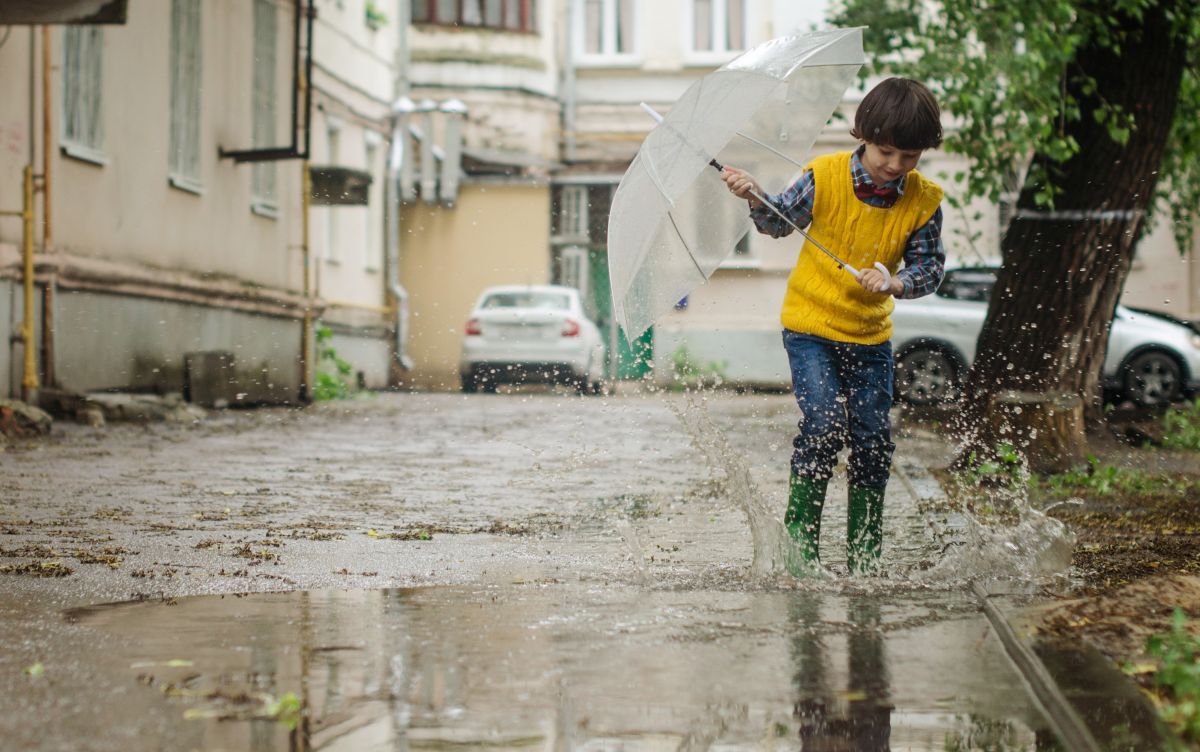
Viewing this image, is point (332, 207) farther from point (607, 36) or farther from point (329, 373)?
point (607, 36)

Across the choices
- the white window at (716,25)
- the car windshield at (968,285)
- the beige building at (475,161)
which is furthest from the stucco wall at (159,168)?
the white window at (716,25)

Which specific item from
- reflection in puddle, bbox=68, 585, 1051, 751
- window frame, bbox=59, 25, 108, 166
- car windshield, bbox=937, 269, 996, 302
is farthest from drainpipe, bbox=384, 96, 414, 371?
reflection in puddle, bbox=68, 585, 1051, 751

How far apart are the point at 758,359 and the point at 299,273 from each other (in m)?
11.1

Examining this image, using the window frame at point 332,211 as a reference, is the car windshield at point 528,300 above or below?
below

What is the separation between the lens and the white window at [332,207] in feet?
92.5

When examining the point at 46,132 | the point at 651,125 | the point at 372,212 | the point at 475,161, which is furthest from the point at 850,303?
the point at 475,161

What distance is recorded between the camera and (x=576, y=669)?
167 inches

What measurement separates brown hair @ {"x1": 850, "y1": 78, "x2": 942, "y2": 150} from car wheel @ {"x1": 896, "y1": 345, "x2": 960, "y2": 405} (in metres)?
16.3

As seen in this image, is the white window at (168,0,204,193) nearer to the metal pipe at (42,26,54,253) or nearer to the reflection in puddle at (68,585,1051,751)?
the metal pipe at (42,26,54,253)

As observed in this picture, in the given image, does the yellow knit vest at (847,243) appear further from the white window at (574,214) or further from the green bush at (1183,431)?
the white window at (574,214)

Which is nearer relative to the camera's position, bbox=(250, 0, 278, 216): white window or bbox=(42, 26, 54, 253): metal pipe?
bbox=(42, 26, 54, 253): metal pipe

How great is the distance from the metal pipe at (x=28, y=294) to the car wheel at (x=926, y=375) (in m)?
10.8

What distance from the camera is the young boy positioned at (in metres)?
5.88

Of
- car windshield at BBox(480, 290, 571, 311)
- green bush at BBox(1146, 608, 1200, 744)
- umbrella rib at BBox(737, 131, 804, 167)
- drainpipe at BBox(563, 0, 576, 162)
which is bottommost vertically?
green bush at BBox(1146, 608, 1200, 744)
